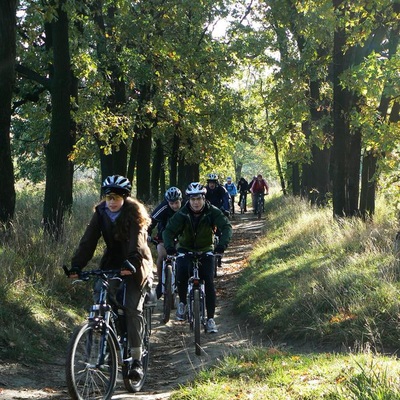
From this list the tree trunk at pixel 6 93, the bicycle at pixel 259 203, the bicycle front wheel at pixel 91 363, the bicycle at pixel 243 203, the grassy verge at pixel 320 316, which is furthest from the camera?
the bicycle at pixel 243 203

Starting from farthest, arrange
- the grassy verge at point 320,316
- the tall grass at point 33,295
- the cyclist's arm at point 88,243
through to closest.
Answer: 1. the tall grass at point 33,295
2. the cyclist's arm at point 88,243
3. the grassy verge at point 320,316

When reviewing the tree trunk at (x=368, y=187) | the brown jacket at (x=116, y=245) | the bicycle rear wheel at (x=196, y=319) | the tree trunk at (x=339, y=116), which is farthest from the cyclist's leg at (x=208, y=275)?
the tree trunk at (x=368, y=187)

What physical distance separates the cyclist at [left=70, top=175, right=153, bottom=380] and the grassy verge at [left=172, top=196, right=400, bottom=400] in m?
0.79

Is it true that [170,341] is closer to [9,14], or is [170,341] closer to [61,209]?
[61,209]

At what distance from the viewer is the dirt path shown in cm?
682

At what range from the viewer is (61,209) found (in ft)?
44.5

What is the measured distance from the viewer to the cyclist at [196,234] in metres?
9.45

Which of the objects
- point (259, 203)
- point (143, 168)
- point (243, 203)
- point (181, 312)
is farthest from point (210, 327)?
point (243, 203)

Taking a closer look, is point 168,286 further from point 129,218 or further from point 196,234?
point 129,218

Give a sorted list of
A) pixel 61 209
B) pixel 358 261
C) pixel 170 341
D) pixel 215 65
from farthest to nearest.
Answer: pixel 215 65, pixel 61 209, pixel 358 261, pixel 170 341

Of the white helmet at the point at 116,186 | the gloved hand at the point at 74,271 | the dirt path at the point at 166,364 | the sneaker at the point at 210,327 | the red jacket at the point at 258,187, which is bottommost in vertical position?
the dirt path at the point at 166,364

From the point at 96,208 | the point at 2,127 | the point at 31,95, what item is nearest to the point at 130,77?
the point at 31,95

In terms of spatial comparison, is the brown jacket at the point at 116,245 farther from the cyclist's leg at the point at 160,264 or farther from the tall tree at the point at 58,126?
the tall tree at the point at 58,126

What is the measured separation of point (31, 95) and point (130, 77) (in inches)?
119
